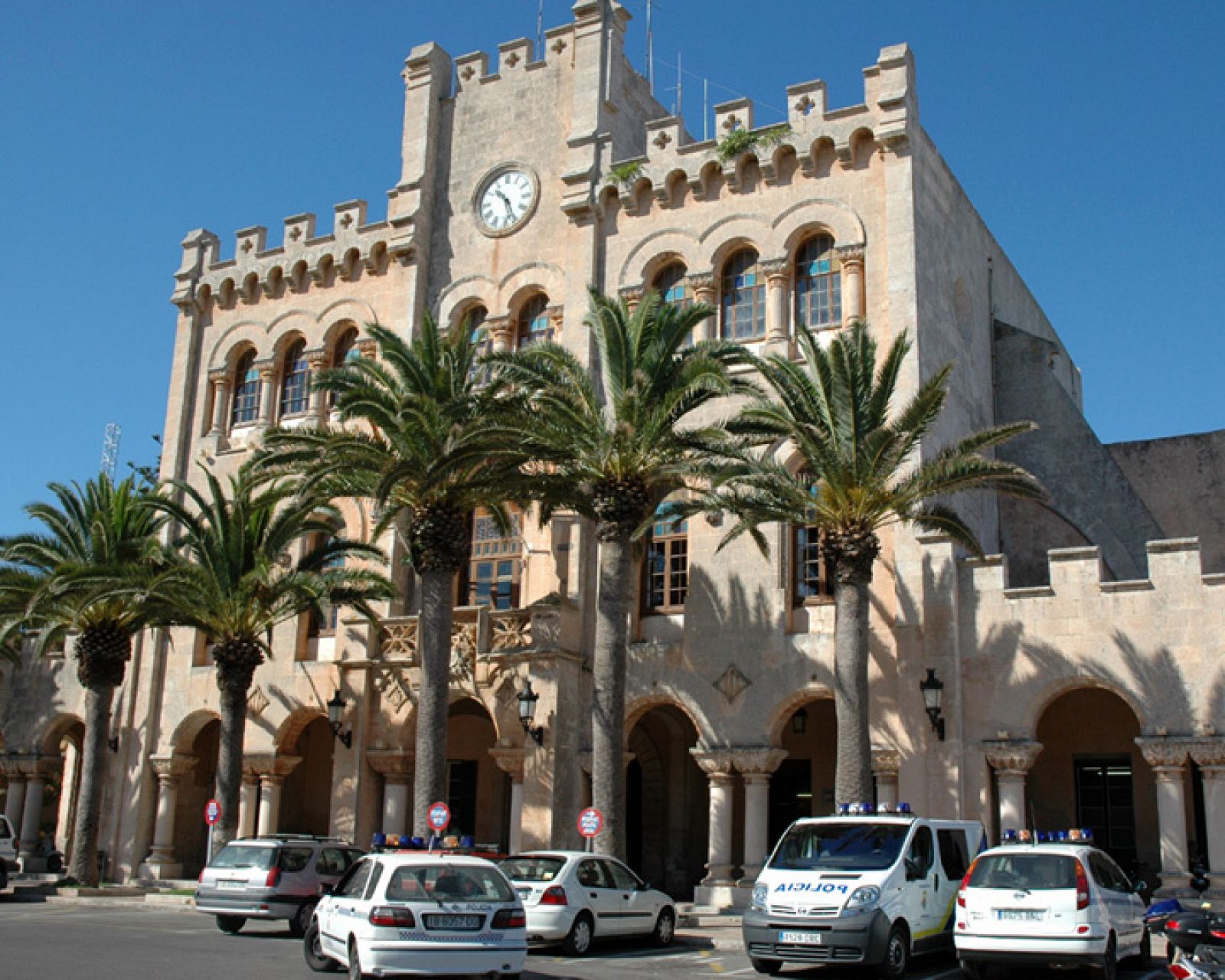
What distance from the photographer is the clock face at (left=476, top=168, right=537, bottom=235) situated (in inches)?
1162

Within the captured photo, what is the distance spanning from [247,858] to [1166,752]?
1356cm

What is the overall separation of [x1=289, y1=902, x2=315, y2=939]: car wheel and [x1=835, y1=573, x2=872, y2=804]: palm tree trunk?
7651 millimetres

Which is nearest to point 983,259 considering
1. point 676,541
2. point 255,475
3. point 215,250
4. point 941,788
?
point 676,541

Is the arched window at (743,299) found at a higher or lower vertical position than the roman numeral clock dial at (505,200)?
lower

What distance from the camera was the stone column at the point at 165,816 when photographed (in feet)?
96.8

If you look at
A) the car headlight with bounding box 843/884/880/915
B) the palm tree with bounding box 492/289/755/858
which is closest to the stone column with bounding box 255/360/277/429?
the palm tree with bounding box 492/289/755/858

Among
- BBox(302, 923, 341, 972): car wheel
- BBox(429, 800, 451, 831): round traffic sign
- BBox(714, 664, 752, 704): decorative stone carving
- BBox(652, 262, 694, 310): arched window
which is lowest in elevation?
BBox(302, 923, 341, 972): car wheel

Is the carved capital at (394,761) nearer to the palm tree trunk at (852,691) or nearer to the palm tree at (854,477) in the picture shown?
the palm tree at (854,477)

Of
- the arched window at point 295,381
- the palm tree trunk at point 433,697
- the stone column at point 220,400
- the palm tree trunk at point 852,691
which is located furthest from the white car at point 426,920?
the stone column at point 220,400

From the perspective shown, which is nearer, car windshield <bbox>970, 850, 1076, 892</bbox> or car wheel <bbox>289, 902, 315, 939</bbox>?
car windshield <bbox>970, 850, 1076, 892</bbox>

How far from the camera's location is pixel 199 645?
3089 centimetres

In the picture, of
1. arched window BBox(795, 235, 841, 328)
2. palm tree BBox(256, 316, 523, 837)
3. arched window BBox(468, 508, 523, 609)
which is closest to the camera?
palm tree BBox(256, 316, 523, 837)

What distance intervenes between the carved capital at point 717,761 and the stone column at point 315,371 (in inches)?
484

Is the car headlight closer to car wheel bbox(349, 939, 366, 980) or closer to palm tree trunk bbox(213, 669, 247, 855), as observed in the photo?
car wheel bbox(349, 939, 366, 980)
